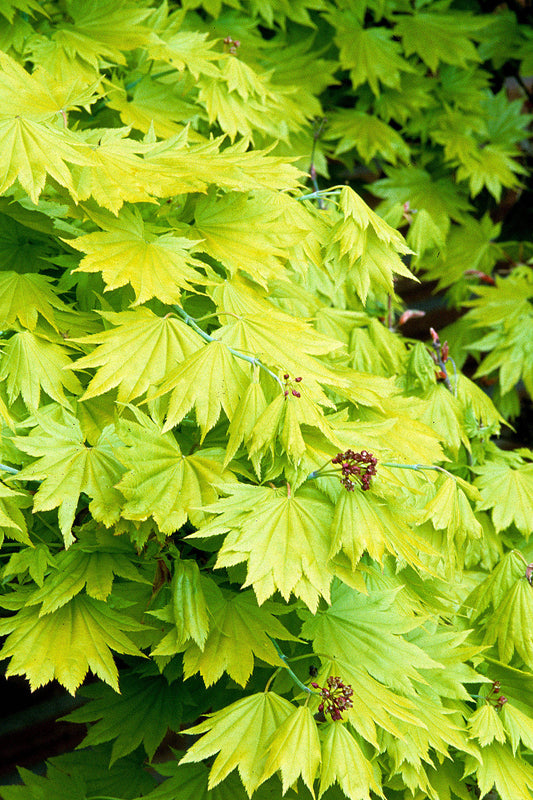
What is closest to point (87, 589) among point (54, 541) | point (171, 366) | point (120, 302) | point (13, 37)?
point (54, 541)

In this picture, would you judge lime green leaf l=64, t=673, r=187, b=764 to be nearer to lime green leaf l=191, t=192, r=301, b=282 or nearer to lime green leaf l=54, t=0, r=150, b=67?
lime green leaf l=191, t=192, r=301, b=282

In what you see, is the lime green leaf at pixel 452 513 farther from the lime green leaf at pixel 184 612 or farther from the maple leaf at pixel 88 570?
the maple leaf at pixel 88 570

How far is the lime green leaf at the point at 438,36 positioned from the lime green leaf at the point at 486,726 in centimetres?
233

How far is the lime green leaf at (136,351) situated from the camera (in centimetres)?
124

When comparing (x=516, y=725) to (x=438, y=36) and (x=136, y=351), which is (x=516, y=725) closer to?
(x=136, y=351)

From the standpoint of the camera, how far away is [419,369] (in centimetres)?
199

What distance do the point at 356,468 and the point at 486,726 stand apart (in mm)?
708

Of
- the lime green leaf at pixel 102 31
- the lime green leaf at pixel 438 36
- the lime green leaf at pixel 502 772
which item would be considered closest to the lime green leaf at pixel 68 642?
the lime green leaf at pixel 502 772

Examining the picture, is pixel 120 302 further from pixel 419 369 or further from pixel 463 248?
pixel 463 248

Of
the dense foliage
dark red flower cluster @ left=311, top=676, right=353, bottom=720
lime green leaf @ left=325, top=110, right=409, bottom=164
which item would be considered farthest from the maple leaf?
lime green leaf @ left=325, top=110, right=409, bottom=164

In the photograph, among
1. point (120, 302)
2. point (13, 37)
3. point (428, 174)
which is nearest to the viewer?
point (120, 302)

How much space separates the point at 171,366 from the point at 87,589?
40cm

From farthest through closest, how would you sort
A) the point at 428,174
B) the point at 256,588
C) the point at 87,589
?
the point at 428,174 < the point at 87,589 < the point at 256,588

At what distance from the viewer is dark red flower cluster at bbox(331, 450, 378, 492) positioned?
3.90 feet
